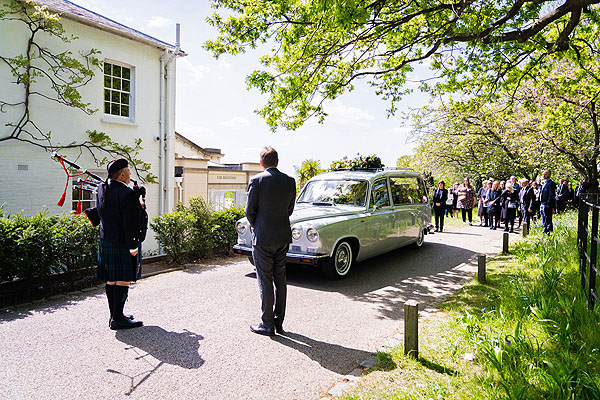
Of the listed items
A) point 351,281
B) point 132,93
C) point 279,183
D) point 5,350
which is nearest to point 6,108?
point 132,93

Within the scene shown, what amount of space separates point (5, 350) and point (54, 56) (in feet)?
26.7

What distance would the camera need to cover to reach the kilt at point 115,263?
5020 millimetres

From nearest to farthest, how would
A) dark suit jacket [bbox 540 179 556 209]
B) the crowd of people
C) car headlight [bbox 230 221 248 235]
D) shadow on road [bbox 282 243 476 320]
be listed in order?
shadow on road [bbox 282 243 476 320]
car headlight [bbox 230 221 248 235]
dark suit jacket [bbox 540 179 556 209]
the crowd of people

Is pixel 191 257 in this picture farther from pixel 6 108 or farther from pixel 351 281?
pixel 6 108

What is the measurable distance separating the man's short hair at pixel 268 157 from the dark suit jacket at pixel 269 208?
3.9 inches

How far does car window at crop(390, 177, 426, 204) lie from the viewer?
9609 mm

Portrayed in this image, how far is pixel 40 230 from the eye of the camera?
6328mm

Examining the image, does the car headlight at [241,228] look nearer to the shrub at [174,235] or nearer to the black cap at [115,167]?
the shrub at [174,235]

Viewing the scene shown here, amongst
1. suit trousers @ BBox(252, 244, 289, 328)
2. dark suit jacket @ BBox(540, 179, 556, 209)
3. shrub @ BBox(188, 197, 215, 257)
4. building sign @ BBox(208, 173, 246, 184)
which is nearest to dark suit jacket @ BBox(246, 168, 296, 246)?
suit trousers @ BBox(252, 244, 289, 328)

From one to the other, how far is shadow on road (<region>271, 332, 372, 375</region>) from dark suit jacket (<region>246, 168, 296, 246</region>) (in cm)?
114

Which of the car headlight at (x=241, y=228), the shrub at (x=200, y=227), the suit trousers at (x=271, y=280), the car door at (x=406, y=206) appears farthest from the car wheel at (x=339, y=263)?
the shrub at (x=200, y=227)

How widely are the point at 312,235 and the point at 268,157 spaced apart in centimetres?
239

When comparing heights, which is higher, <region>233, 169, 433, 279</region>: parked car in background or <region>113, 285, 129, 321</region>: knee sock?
<region>233, 169, 433, 279</region>: parked car in background

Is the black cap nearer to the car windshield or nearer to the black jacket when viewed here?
the car windshield
